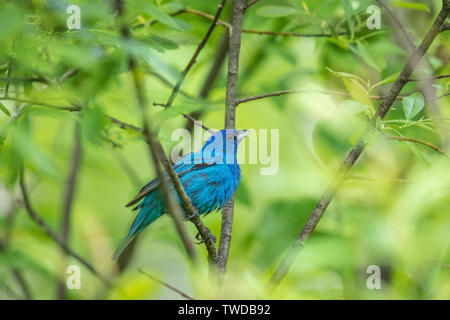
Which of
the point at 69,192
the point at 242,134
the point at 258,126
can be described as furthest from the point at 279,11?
the point at 258,126

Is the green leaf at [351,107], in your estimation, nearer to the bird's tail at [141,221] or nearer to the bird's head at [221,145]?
the bird's head at [221,145]

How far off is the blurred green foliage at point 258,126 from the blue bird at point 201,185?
217 mm

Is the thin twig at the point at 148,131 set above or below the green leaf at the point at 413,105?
below

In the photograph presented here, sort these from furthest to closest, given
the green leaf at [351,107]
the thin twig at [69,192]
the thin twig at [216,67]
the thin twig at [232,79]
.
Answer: the thin twig at [216,67]
the thin twig at [69,192]
the thin twig at [232,79]
the green leaf at [351,107]

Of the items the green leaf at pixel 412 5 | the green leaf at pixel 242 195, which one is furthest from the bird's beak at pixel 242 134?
A: the green leaf at pixel 412 5

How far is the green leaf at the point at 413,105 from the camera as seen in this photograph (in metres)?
2.76

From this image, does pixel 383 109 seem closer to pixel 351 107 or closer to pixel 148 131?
pixel 351 107

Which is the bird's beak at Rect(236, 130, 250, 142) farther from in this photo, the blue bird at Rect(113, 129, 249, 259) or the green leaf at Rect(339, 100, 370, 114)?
the green leaf at Rect(339, 100, 370, 114)

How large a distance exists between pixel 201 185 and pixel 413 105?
237 cm

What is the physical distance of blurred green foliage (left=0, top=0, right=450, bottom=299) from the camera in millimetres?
2227

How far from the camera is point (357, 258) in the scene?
2.91 metres

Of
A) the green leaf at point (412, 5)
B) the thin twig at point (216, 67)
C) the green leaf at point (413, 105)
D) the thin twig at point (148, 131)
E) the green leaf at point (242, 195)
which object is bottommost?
the thin twig at point (148, 131)
